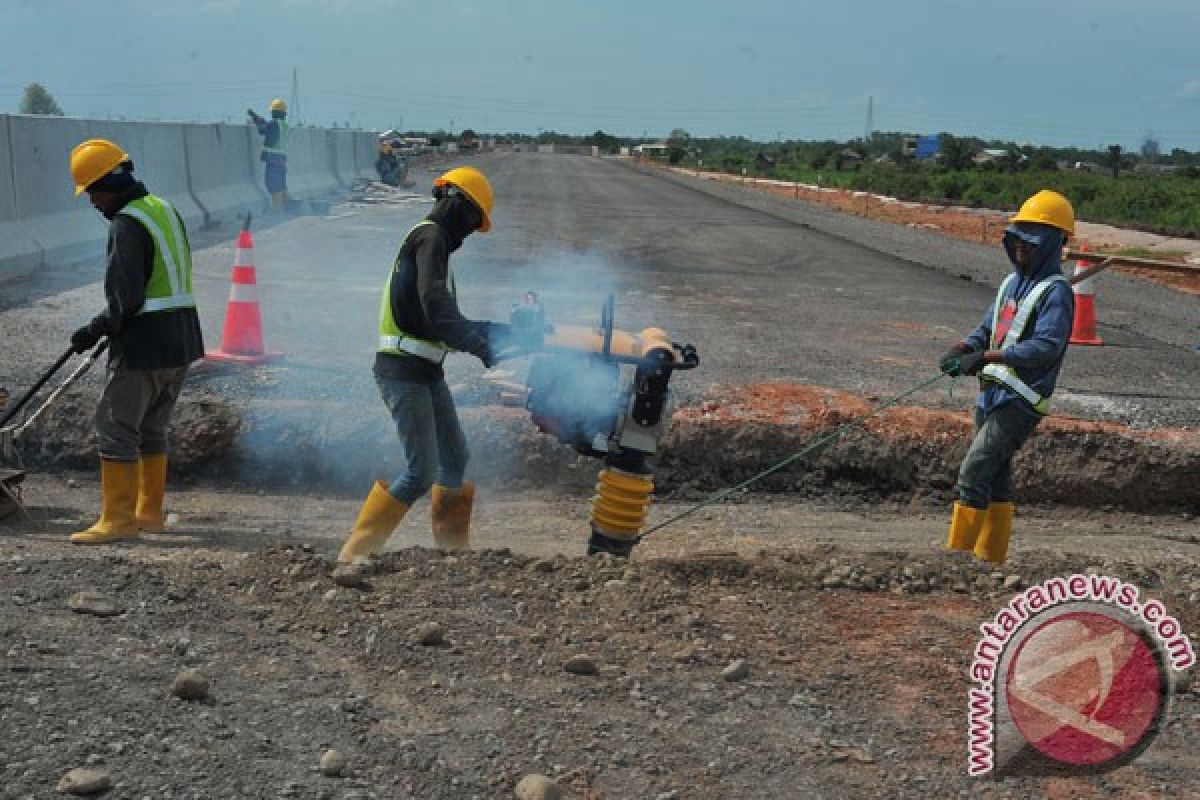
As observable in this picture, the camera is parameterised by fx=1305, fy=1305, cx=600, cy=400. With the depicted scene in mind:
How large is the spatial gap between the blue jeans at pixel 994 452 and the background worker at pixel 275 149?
16.3 m

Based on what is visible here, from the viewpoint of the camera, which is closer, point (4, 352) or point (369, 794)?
point (369, 794)

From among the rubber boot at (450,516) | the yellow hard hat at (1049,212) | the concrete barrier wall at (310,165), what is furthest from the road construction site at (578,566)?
the concrete barrier wall at (310,165)

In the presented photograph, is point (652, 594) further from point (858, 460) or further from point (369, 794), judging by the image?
point (858, 460)

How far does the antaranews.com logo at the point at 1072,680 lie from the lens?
150 inches

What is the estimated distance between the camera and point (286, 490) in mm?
7969

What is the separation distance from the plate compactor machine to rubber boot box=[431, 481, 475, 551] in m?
0.66

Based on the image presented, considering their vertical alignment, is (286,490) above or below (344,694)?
below

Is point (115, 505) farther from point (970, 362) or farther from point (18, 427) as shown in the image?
point (970, 362)

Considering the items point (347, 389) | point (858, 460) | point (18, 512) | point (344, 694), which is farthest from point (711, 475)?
point (344, 694)

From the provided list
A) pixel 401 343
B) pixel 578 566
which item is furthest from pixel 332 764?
pixel 401 343

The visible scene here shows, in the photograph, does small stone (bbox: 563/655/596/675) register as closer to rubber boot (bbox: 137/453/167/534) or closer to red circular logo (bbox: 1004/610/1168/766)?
red circular logo (bbox: 1004/610/1168/766)

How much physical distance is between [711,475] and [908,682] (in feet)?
13.2

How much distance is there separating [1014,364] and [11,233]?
33.2ft

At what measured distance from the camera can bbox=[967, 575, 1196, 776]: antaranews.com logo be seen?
12.5 feet
